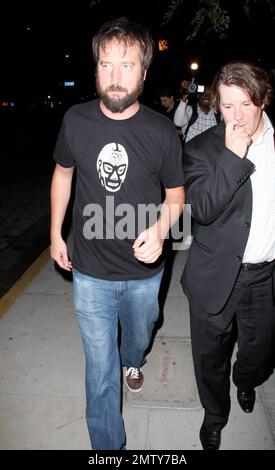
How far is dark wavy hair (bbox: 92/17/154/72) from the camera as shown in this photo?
2.06m

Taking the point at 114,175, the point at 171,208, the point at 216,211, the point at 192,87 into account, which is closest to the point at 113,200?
the point at 114,175

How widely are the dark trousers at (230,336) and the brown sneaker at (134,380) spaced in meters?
0.58

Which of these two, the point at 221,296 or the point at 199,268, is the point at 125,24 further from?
the point at 221,296

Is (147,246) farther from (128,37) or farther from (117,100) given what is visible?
(128,37)

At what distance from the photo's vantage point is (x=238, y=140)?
1860mm


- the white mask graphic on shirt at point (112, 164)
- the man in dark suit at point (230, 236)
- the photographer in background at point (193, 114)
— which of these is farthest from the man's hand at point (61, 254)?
the photographer in background at point (193, 114)

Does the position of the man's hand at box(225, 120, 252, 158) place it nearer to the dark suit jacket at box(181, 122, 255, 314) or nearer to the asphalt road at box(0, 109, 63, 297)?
the dark suit jacket at box(181, 122, 255, 314)

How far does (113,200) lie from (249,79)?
0.90 metres

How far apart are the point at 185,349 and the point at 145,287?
4.01 ft

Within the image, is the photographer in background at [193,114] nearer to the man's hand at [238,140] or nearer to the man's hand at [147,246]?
the man's hand at [238,140]

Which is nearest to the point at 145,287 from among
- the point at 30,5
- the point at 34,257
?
the point at 34,257

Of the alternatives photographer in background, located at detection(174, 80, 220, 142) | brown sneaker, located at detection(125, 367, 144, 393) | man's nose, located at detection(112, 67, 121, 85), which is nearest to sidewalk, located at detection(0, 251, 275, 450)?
brown sneaker, located at detection(125, 367, 144, 393)
